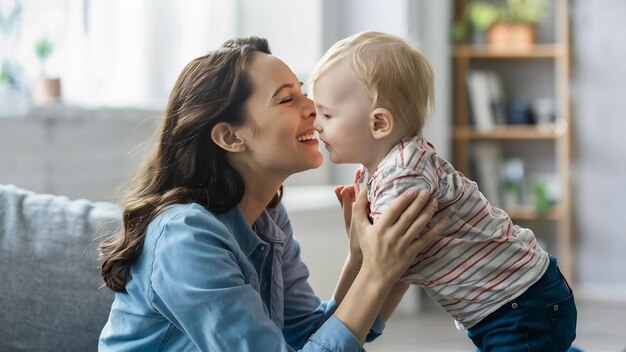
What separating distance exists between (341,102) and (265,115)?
0.58 feet

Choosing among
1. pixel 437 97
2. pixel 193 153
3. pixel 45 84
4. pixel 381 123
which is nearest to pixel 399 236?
pixel 381 123

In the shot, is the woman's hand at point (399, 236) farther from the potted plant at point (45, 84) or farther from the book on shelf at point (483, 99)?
the book on shelf at point (483, 99)

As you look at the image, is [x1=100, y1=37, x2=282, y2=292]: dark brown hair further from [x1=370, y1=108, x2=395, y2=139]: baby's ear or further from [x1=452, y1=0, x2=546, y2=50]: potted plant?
[x1=452, y1=0, x2=546, y2=50]: potted plant

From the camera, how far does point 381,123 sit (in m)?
1.63

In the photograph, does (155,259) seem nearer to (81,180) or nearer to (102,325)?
(102,325)

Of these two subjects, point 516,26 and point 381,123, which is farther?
point 516,26

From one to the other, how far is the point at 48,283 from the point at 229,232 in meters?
0.45

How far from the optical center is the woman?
1.52 m

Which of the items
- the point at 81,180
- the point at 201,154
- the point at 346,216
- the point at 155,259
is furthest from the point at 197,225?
the point at 81,180

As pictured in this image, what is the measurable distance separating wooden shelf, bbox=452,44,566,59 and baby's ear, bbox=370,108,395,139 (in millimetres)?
4066

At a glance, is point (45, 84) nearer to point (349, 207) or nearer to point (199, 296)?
point (349, 207)

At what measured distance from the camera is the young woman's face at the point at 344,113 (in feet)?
5.36

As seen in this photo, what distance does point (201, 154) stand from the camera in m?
1.75

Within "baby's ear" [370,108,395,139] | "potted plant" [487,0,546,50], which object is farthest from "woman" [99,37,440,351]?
"potted plant" [487,0,546,50]
